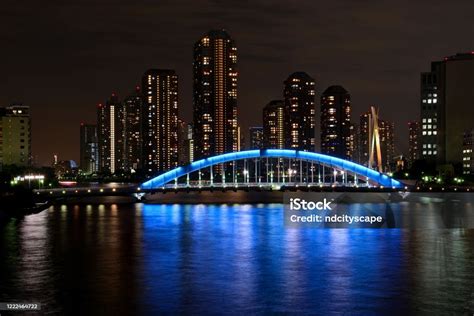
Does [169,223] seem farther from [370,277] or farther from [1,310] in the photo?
[1,310]

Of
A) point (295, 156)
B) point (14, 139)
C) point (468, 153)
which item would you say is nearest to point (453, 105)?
point (468, 153)

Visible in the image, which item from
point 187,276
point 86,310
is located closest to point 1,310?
point 86,310

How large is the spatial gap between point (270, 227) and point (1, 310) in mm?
34664

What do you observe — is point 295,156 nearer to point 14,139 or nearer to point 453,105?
point 453,105

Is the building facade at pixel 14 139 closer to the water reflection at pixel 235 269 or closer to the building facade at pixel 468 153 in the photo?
the building facade at pixel 468 153

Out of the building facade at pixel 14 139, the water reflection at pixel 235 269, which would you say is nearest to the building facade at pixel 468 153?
the water reflection at pixel 235 269

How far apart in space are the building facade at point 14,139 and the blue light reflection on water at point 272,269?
325ft

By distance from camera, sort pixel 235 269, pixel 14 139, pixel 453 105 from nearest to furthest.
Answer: pixel 235 269, pixel 453 105, pixel 14 139

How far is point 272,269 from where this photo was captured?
3297 cm

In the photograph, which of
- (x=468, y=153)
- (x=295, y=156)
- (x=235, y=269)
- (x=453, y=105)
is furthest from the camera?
(x=453, y=105)

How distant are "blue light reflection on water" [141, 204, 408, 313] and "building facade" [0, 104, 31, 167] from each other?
325 feet

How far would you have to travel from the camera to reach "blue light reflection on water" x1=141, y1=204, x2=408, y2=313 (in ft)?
82.1

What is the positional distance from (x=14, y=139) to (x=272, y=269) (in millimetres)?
126746

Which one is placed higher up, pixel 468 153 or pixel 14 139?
pixel 14 139
